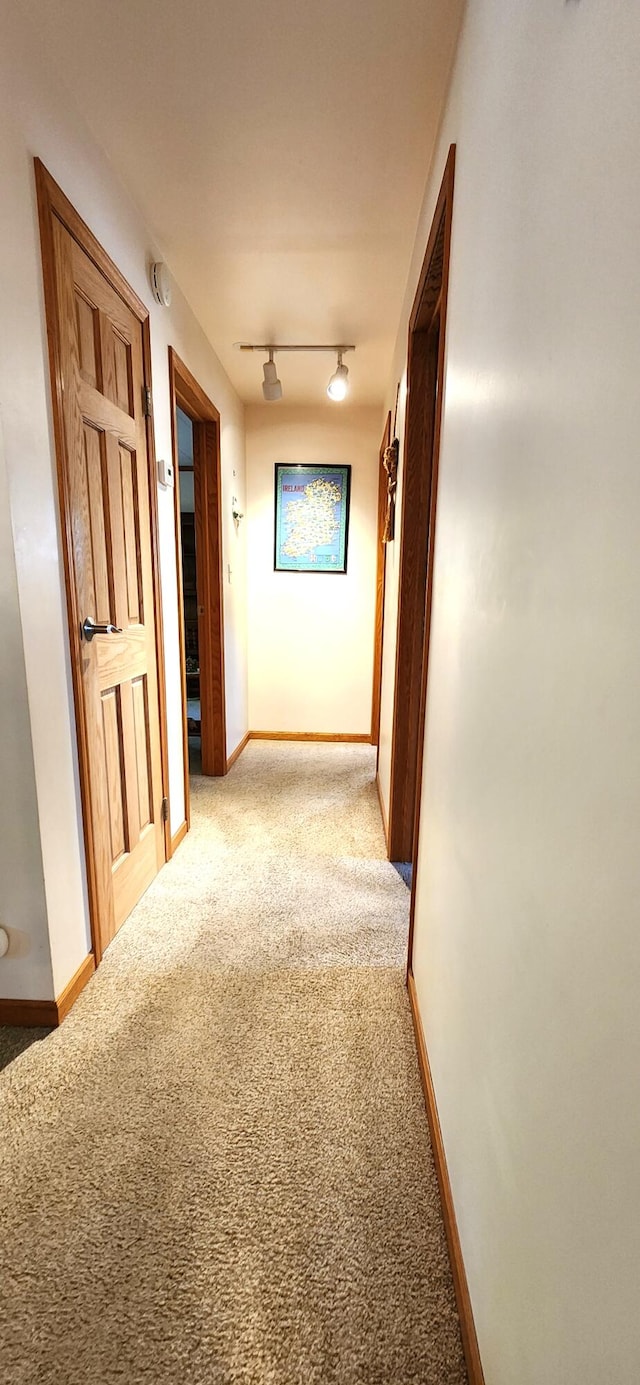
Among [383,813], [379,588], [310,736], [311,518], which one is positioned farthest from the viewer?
[310,736]

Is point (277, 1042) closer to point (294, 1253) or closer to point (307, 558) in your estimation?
point (294, 1253)

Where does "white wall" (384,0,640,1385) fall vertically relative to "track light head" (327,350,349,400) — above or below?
below

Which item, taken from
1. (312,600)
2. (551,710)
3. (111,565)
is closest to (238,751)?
(312,600)

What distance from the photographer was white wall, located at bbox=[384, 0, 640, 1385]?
0.41m

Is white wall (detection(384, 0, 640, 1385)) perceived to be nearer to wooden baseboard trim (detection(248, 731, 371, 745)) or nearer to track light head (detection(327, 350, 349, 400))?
track light head (detection(327, 350, 349, 400))

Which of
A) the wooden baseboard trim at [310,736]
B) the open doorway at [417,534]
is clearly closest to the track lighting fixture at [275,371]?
the open doorway at [417,534]

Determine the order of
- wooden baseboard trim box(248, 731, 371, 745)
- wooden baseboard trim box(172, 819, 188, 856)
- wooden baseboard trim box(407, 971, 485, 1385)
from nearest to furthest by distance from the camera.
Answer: wooden baseboard trim box(407, 971, 485, 1385), wooden baseboard trim box(172, 819, 188, 856), wooden baseboard trim box(248, 731, 371, 745)

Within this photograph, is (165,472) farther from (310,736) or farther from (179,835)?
(310,736)

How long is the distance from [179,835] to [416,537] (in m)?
1.63

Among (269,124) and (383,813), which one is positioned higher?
(269,124)

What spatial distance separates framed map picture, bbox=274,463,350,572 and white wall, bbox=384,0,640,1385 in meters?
2.91

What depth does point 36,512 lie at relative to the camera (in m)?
1.29

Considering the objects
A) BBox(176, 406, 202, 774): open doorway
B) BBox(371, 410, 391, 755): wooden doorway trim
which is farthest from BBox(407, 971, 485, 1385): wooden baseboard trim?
BBox(176, 406, 202, 774): open doorway

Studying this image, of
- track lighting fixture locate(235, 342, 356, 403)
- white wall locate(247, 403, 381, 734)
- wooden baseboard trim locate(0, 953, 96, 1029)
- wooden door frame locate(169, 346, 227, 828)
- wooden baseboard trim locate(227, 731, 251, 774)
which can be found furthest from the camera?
white wall locate(247, 403, 381, 734)
